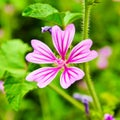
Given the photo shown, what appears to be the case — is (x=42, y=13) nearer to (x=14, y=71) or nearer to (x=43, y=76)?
(x=43, y=76)

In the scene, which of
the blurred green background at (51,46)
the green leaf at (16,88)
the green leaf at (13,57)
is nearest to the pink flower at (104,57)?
the blurred green background at (51,46)

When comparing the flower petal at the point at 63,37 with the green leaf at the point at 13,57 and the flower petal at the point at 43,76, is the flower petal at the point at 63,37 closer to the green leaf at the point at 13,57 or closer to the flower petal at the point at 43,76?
the flower petal at the point at 43,76

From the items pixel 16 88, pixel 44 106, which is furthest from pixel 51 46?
pixel 16 88

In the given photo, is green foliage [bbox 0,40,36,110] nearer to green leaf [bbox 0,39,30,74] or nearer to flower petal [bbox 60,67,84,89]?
green leaf [bbox 0,39,30,74]

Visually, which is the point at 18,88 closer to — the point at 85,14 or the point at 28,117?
the point at 85,14

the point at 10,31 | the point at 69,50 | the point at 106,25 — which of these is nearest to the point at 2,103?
the point at 10,31
